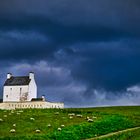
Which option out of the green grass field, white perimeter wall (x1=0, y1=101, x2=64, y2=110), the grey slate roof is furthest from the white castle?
the green grass field

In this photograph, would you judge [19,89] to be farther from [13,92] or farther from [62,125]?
[62,125]

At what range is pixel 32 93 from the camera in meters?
130

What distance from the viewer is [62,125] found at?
158 feet

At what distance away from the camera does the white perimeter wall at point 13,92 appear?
12912 cm

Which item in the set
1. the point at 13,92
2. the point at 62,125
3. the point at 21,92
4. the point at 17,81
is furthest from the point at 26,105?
the point at 62,125

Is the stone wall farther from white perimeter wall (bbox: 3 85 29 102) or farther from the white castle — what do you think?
white perimeter wall (bbox: 3 85 29 102)

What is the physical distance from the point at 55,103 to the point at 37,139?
57.9 meters

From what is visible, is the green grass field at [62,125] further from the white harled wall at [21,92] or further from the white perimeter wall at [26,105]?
the white harled wall at [21,92]

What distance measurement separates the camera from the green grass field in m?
45.3

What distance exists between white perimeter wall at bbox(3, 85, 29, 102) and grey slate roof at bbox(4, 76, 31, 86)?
834 mm

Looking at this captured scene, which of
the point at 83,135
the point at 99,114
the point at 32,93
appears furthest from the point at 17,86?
the point at 83,135

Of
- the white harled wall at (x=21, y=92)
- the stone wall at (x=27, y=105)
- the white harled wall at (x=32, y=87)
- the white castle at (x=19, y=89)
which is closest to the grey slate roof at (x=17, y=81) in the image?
the white castle at (x=19, y=89)

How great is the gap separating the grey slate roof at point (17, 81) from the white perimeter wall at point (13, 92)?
0.83m

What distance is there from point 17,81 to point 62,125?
8376cm
